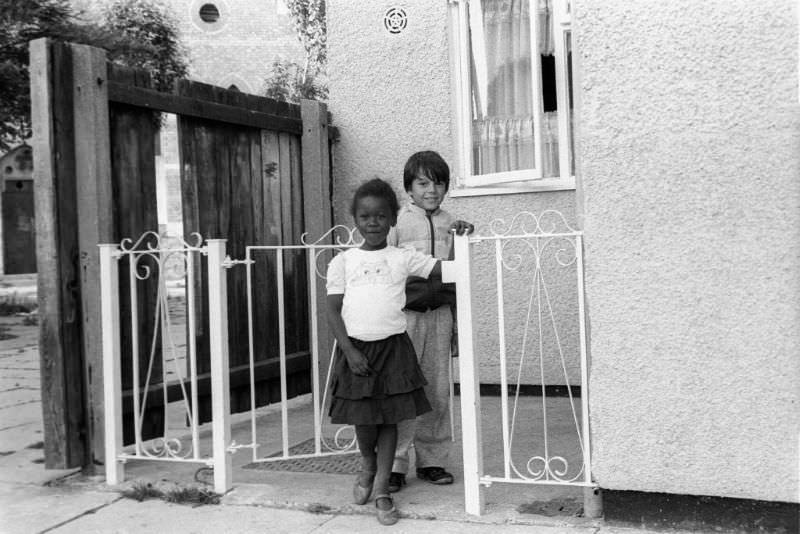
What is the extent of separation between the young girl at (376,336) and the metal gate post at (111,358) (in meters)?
1.23

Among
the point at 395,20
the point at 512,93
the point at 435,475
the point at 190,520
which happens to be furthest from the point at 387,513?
the point at 395,20

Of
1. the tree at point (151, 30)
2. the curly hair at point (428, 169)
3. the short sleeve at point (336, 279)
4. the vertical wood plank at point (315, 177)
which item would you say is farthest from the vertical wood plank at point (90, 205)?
the tree at point (151, 30)

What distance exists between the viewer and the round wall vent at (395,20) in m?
6.61

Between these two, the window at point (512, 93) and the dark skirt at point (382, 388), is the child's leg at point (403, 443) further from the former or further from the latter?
the window at point (512, 93)

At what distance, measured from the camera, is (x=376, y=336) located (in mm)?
3830

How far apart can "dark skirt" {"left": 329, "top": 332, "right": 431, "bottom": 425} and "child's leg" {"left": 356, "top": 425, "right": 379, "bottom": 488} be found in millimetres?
128

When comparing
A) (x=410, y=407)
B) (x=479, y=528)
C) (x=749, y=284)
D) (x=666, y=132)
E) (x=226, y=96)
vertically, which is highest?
(x=226, y=96)

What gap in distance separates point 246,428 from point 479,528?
262 centimetres

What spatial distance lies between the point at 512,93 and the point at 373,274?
112 inches

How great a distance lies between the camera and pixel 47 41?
4.46m

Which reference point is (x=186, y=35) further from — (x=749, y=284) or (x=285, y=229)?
(x=749, y=284)

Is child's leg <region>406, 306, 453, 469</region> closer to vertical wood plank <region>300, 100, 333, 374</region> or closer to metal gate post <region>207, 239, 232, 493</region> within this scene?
metal gate post <region>207, 239, 232, 493</region>

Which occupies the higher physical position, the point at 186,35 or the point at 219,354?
the point at 186,35

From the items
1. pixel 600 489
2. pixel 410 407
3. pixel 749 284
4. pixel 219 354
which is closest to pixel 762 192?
pixel 749 284
